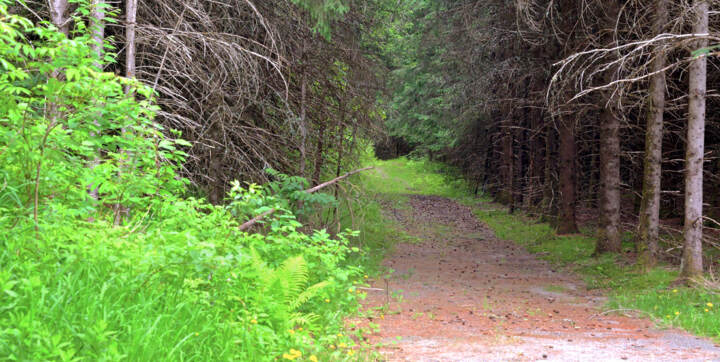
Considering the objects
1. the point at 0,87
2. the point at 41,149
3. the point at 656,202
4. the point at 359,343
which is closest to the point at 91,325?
the point at 41,149

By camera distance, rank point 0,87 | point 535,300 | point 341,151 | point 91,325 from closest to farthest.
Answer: point 91,325
point 0,87
point 535,300
point 341,151

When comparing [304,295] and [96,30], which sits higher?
[96,30]

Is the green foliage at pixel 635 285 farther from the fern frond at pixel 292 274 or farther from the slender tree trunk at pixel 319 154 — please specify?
the slender tree trunk at pixel 319 154

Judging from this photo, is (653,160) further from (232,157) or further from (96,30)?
(96,30)

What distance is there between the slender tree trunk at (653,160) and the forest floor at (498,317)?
60.3 inches

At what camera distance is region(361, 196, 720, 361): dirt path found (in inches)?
236

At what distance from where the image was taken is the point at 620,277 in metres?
11.5

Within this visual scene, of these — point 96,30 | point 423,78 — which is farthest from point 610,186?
point 423,78

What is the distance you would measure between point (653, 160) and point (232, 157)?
27.2 ft

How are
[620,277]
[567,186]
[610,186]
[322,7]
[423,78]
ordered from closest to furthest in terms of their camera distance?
1. [322,7]
2. [620,277]
3. [610,186]
4. [567,186]
5. [423,78]

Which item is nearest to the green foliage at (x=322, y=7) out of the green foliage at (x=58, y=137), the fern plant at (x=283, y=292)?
the green foliage at (x=58, y=137)

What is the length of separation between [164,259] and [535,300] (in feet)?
26.1

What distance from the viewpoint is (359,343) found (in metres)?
6.09

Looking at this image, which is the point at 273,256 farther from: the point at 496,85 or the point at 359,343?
the point at 496,85
